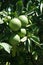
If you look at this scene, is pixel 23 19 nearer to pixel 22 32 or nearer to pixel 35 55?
pixel 22 32

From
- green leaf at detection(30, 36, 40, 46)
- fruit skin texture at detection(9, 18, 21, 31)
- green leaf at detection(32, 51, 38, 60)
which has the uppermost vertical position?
fruit skin texture at detection(9, 18, 21, 31)

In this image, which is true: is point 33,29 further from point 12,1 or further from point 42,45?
point 12,1

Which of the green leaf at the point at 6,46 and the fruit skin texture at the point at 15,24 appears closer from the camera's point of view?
the green leaf at the point at 6,46

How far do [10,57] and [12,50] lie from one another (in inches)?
6.2

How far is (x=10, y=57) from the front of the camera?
2186 millimetres

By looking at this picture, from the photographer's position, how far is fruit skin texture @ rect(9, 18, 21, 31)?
206cm

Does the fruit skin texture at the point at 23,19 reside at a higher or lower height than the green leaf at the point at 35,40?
higher

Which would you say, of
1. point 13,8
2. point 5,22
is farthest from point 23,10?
point 5,22

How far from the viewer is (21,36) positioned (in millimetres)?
2086

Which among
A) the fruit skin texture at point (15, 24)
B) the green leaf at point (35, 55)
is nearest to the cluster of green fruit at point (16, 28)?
the fruit skin texture at point (15, 24)

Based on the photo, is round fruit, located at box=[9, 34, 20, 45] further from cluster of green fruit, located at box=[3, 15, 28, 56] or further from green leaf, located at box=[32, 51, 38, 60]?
green leaf, located at box=[32, 51, 38, 60]

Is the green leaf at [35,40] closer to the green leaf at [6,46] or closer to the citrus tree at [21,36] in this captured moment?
the citrus tree at [21,36]

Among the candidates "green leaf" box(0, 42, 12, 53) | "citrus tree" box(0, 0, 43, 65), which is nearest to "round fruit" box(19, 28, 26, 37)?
"citrus tree" box(0, 0, 43, 65)

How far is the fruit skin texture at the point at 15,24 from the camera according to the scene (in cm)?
206
